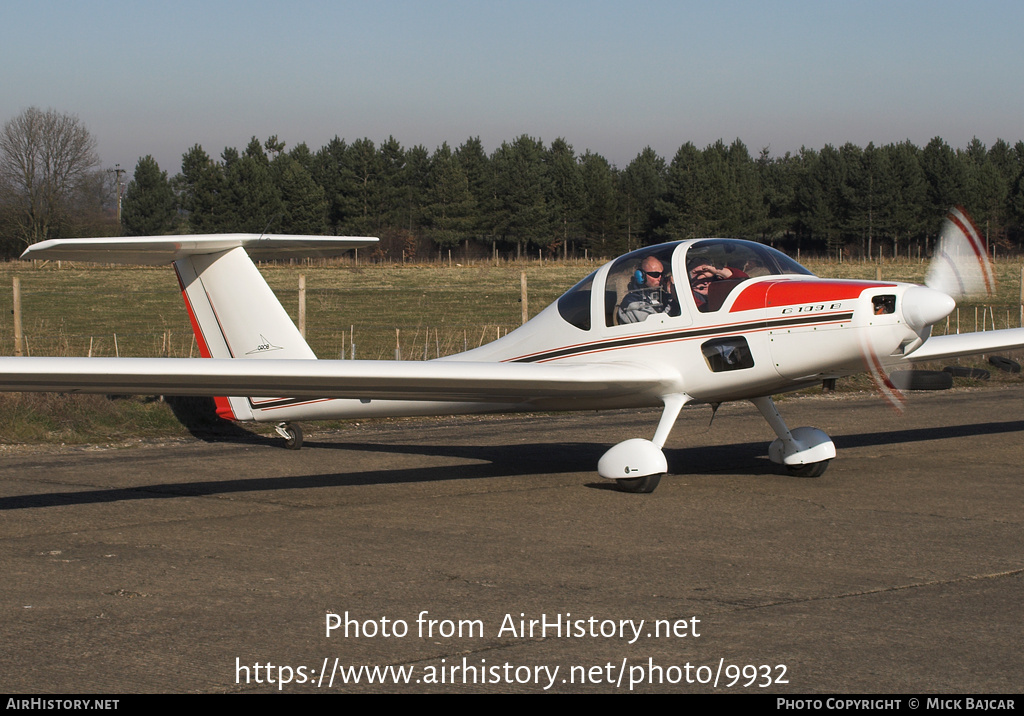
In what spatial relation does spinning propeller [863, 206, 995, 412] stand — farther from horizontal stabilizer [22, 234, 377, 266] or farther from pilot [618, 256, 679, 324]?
horizontal stabilizer [22, 234, 377, 266]

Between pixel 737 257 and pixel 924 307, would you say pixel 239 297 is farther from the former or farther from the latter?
pixel 924 307

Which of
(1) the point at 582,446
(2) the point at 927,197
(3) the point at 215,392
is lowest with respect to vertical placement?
(1) the point at 582,446

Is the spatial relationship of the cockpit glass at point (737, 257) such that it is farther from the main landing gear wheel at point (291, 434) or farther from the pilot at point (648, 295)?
the main landing gear wheel at point (291, 434)

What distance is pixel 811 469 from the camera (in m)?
9.16

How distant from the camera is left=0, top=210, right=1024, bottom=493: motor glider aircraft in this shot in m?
7.57

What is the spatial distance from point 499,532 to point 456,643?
8.27 feet

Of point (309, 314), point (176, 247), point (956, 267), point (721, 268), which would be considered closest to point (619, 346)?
point (721, 268)

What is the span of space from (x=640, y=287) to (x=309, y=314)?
991 inches

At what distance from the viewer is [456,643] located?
462cm

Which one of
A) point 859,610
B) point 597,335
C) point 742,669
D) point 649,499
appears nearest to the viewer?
point 742,669

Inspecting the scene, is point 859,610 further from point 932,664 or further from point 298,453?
point 298,453

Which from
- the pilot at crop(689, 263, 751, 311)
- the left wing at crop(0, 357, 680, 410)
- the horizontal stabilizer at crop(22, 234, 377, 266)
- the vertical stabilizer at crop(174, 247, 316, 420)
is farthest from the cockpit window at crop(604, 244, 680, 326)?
the vertical stabilizer at crop(174, 247, 316, 420)

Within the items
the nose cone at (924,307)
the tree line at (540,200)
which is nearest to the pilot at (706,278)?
the nose cone at (924,307)

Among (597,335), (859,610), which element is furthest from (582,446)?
(859,610)
